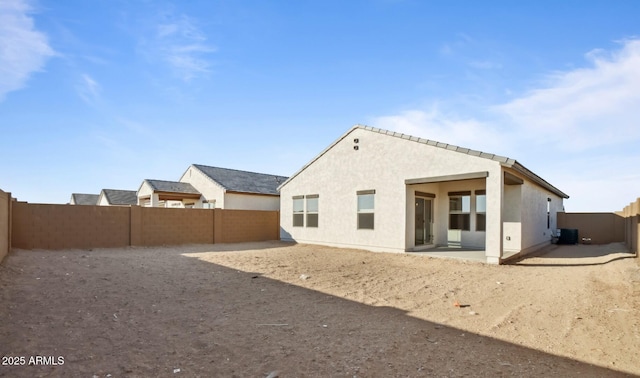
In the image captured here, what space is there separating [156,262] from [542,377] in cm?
1098

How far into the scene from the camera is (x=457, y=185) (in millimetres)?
16750

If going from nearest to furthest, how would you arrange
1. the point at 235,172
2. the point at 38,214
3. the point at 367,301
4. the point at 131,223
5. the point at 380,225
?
the point at 367,301 → the point at 38,214 → the point at 380,225 → the point at 131,223 → the point at 235,172

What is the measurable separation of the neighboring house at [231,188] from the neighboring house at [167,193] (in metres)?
0.67

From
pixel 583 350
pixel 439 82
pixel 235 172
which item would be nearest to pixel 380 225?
pixel 439 82

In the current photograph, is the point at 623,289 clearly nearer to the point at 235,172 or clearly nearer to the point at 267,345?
the point at 267,345

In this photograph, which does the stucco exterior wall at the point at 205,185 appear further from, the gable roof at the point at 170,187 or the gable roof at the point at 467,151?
the gable roof at the point at 467,151

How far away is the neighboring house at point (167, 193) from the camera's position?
83.9 feet

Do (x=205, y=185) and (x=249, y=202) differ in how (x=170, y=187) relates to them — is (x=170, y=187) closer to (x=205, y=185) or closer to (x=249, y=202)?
(x=205, y=185)

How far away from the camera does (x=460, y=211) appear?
1689cm

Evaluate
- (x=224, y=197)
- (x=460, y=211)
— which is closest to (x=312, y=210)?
(x=460, y=211)

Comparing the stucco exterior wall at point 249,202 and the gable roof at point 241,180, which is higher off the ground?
the gable roof at point 241,180

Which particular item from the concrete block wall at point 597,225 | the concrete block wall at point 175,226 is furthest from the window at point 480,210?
the concrete block wall at point 175,226

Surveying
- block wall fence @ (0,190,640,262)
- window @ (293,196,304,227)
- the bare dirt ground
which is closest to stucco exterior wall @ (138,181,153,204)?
block wall fence @ (0,190,640,262)

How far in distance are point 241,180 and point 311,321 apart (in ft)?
74.4
